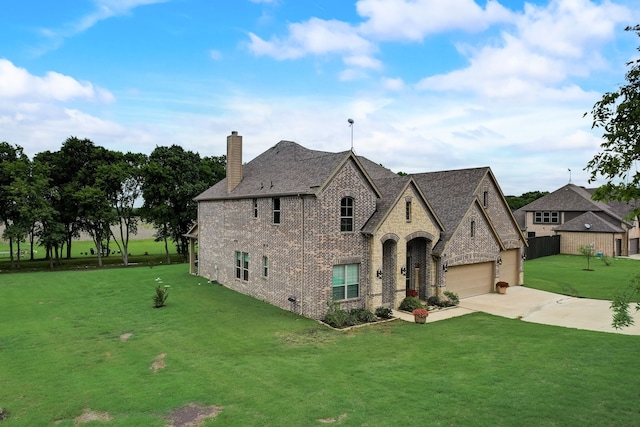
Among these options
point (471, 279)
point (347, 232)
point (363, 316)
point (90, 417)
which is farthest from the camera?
point (471, 279)

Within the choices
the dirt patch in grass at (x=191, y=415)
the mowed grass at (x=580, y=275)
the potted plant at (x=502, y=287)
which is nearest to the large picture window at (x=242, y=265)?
the dirt patch in grass at (x=191, y=415)

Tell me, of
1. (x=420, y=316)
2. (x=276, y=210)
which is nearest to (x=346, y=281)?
(x=420, y=316)

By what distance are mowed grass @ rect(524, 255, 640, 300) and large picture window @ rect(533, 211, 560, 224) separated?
29.9 ft

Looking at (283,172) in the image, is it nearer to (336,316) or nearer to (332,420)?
(336,316)

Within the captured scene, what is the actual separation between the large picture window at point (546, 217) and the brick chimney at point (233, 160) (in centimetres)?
4365

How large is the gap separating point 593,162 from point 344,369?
9.17m

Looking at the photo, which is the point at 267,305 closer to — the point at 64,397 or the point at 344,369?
the point at 344,369

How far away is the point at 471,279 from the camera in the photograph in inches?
1029

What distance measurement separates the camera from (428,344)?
16.0 metres

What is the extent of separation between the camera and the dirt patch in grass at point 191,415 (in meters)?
9.71

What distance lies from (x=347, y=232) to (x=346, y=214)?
0.91 meters

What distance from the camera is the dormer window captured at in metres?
20.5

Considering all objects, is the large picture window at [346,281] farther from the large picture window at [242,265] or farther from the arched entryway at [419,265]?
the large picture window at [242,265]

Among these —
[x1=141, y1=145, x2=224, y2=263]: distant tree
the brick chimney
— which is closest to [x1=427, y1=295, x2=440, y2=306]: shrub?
the brick chimney
